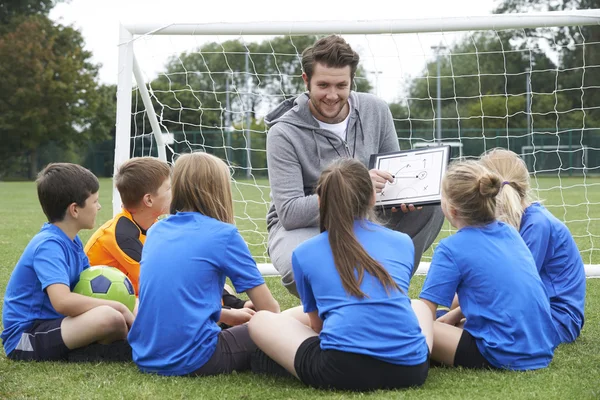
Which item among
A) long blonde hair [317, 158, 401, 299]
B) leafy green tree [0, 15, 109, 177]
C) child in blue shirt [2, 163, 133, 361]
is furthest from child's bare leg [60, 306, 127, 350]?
leafy green tree [0, 15, 109, 177]

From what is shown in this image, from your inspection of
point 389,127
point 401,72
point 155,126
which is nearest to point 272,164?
point 389,127

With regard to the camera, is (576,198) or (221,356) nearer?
(221,356)

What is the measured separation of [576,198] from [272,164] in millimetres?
13355

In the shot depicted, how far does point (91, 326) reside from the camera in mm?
3299

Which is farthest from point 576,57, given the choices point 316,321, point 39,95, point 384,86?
point 316,321

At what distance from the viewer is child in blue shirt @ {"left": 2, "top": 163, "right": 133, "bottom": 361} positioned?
3.29m

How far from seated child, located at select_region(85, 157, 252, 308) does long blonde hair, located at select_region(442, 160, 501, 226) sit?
1.24 meters

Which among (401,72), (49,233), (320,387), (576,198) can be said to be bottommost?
(576,198)

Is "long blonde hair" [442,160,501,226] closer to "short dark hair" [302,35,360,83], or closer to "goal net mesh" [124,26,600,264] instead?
"short dark hair" [302,35,360,83]

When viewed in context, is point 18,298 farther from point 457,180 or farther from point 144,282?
point 457,180

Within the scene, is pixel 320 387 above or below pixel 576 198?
above

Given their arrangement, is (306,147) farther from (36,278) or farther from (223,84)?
(223,84)

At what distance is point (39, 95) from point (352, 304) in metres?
35.9

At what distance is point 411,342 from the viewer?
281cm
